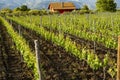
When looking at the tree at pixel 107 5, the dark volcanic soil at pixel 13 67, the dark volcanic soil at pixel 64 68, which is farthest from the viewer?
the tree at pixel 107 5

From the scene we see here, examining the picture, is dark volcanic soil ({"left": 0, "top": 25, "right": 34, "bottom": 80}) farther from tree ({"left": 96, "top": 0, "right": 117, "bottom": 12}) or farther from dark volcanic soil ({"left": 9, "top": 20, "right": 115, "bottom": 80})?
tree ({"left": 96, "top": 0, "right": 117, "bottom": 12})

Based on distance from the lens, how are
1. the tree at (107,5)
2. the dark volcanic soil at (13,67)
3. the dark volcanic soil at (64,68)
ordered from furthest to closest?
1. the tree at (107,5)
2. the dark volcanic soil at (13,67)
3. the dark volcanic soil at (64,68)

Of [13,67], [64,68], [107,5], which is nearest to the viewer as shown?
[64,68]

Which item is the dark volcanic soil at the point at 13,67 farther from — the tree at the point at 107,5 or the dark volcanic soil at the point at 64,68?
the tree at the point at 107,5

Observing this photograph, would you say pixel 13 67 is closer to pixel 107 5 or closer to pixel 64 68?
pixel 64 68

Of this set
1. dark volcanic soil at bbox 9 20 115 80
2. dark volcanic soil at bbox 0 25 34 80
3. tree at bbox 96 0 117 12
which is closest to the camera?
dark volcanic soil at bbox 9 20 115 80

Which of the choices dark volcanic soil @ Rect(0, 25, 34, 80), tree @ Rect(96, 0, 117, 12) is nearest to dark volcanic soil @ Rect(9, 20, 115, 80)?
dark volcanic soil @ Rect(0, 25, 34, 80)

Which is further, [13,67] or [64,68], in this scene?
[13,67]

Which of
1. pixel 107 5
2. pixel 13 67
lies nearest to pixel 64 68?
pixel 13 67

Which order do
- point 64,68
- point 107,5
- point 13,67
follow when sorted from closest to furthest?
point 64,68 < point 13,67 < point 107,5

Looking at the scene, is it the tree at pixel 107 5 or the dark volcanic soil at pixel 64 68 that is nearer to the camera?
the dark volcanic soil at pixel 64 68

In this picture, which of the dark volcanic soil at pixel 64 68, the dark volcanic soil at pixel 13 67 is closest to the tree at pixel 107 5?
the dark volcanic soil at pixel 64 68

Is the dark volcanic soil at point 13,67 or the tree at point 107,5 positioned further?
the tree at point 107,5

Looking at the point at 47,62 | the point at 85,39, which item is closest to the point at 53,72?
the point at 47,62
